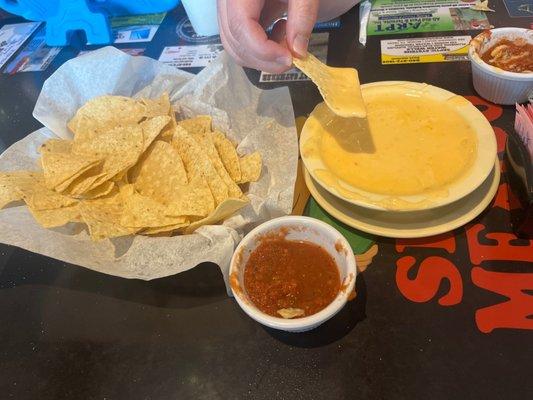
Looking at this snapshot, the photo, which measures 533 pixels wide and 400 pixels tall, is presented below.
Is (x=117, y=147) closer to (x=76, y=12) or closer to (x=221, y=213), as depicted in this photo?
(x=221, y=213)

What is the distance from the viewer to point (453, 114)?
4.32ft

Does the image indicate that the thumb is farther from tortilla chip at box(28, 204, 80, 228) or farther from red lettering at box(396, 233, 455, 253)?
tortilla chip at box(28, 204, 80, 228)

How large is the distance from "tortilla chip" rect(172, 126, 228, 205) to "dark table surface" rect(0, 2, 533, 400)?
0.21 metres

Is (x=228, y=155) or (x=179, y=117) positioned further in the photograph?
(x=179, y=117)

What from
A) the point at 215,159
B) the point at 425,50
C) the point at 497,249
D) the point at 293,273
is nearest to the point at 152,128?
the point at 215,159

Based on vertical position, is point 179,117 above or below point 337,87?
below

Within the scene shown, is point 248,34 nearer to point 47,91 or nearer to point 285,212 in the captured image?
point 285,212

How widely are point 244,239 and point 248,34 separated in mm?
545

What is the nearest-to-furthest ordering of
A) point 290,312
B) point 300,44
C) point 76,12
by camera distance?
point 290,312 → point 300,44 → point 76,12

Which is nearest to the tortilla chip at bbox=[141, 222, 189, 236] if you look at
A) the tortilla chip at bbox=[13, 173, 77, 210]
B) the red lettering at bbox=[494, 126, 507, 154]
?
the tortilla chip at bbox=[13, 173, 77, 210]

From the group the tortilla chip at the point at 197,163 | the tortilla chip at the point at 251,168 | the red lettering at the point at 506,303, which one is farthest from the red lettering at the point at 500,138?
the tortilla chip at the point at 197,163

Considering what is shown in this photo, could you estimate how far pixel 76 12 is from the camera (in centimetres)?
207

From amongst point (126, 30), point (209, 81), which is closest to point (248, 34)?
point (209, 81)

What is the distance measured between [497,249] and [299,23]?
76cm
